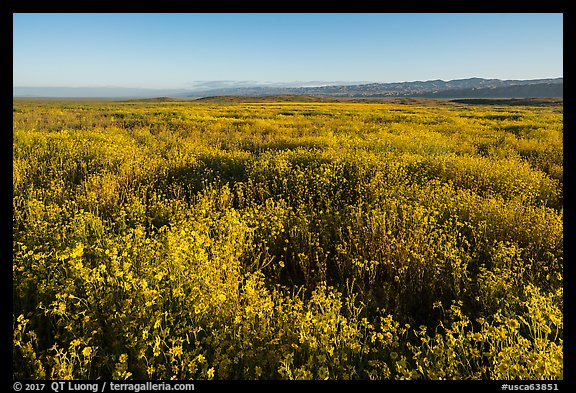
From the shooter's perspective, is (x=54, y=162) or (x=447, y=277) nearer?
(x=447, y=277)

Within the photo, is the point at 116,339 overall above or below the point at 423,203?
below

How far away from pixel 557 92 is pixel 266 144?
240389mm

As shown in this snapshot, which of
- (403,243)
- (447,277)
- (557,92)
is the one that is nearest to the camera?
(447,277)

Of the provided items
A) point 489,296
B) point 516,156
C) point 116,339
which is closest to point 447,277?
point 489,296

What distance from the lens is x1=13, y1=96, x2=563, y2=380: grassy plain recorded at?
238 centimetres

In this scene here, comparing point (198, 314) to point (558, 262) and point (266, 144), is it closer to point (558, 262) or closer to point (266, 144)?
point (558, 262)

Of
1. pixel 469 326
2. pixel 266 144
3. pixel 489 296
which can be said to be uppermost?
pixel 266 144

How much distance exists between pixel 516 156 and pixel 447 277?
7.24 m

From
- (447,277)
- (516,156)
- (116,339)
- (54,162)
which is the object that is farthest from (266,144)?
(116,339)

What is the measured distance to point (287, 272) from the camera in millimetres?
4195

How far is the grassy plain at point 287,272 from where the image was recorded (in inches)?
93.9

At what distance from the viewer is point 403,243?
164 inches
